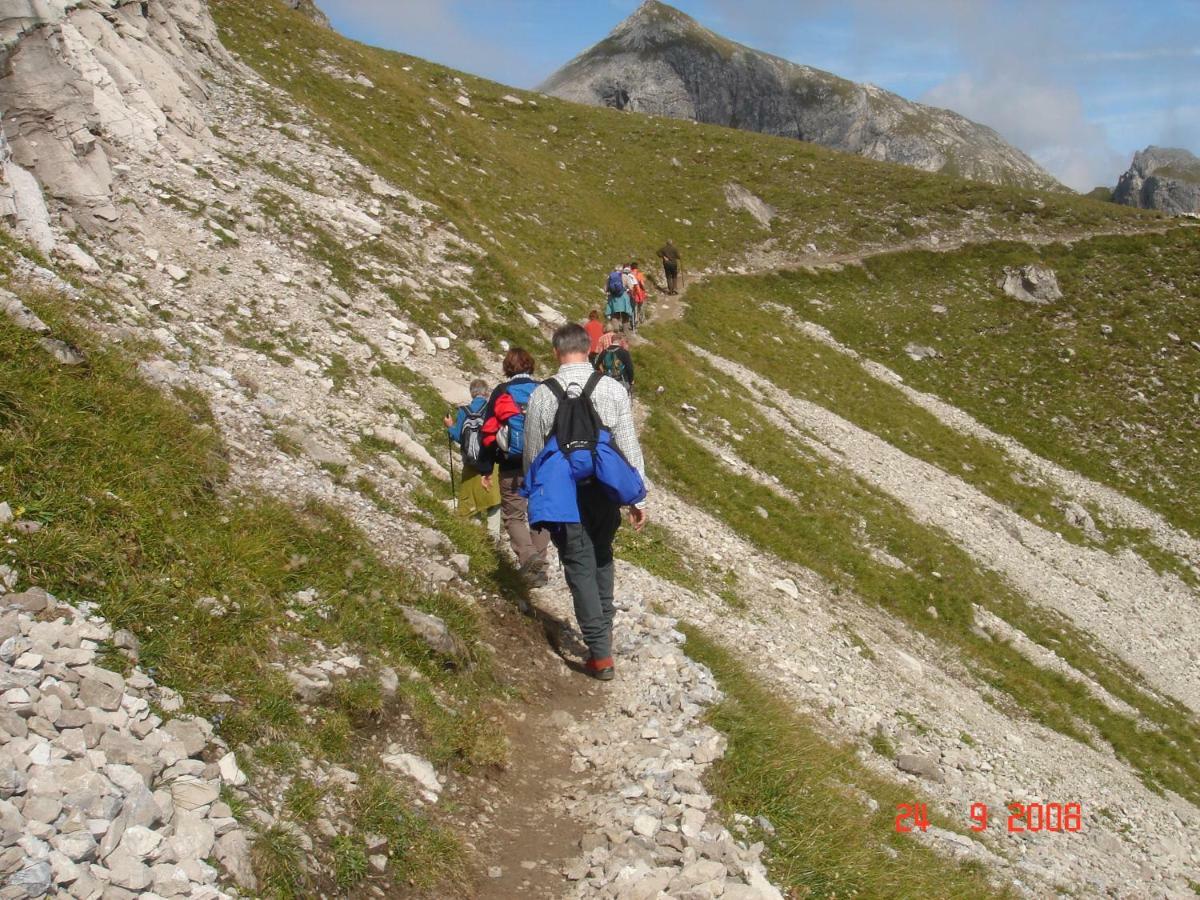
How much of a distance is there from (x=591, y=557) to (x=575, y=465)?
1174 mm

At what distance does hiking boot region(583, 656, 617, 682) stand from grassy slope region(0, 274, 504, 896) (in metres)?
1.36

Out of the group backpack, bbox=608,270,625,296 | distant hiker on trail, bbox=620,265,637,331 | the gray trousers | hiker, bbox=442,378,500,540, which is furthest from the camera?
distant hiker on trail, bbox=620,265,637,331

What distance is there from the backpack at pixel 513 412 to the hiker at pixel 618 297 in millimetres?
18080

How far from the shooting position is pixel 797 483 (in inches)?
896

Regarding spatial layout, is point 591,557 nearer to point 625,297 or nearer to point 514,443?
point 514,443

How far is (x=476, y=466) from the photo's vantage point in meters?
9.91

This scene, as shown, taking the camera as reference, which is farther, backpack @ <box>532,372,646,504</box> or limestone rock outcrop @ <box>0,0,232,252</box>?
limestone rock outcrop @ <box>0,0,232,252</box>

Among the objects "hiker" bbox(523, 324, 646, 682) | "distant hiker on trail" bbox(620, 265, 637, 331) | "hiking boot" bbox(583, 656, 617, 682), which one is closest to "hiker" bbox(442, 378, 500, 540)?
"hiker" bbox(523, 324, 646, 682)

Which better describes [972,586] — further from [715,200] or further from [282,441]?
[715,200]

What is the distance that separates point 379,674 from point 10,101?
13.8 m

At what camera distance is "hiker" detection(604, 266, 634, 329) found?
26672mm

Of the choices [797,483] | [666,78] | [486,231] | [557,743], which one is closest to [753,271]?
[486,231]

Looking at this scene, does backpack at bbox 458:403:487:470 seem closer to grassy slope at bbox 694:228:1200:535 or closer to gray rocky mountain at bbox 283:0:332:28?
grassy slope at bbox 694:228:1200:535
